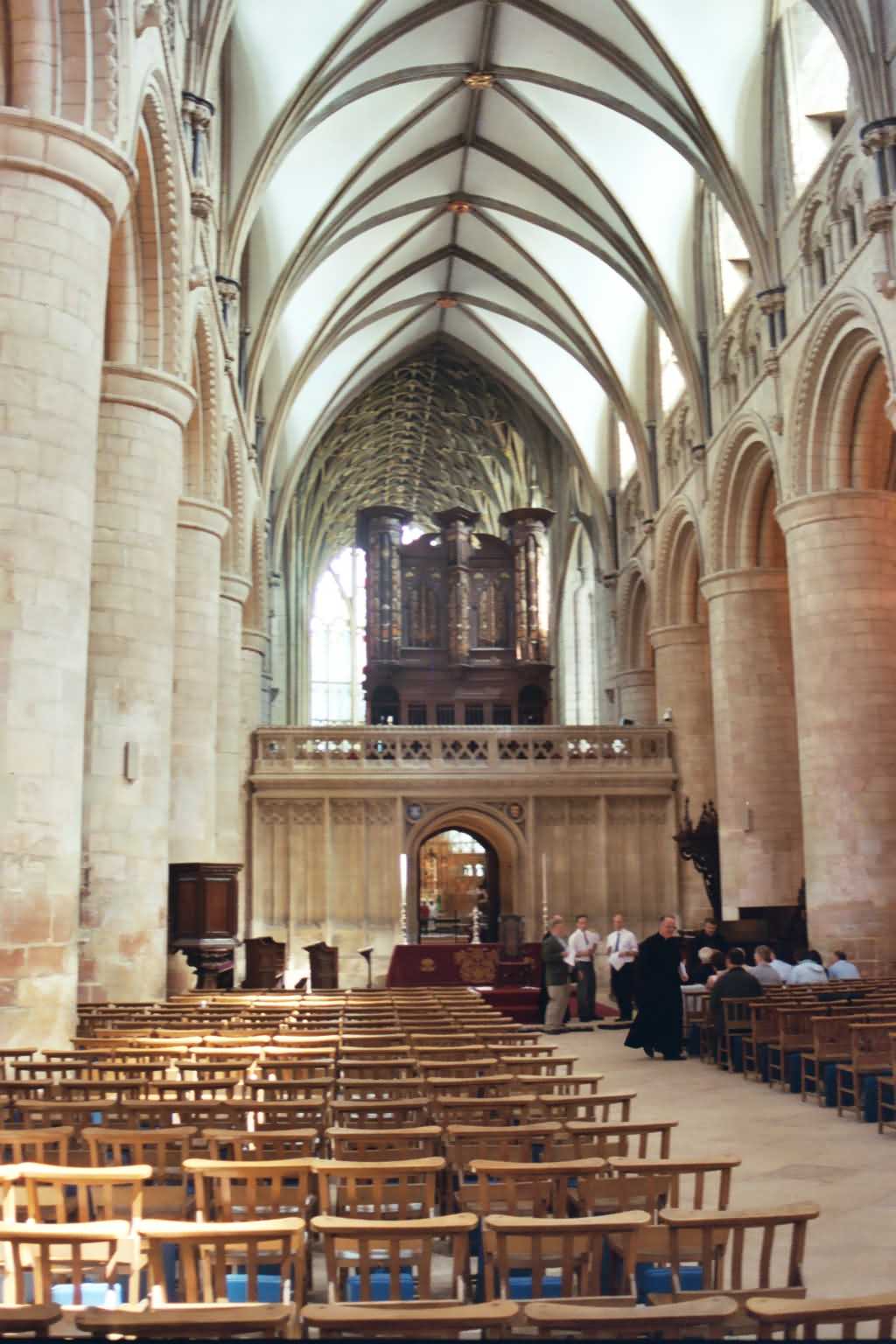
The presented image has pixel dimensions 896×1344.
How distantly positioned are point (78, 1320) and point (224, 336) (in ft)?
57.2

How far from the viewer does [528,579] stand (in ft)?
108

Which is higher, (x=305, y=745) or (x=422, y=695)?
(x=422, y=695)

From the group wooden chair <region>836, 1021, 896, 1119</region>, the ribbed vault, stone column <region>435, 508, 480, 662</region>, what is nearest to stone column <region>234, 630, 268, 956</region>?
stone column <region>435, 508, 480, 662</region>

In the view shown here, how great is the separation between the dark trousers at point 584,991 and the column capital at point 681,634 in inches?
421

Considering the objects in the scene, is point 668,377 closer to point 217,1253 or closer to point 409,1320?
point 217,1253

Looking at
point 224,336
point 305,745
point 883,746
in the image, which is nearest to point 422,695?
point 305,745

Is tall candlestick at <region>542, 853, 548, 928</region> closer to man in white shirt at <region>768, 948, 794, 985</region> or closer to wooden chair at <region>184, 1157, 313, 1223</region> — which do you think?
man in white shirt at <region>768, 948, 794, 985</region>

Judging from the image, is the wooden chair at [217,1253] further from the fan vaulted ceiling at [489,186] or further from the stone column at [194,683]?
the fan vaulted ceiling at [489,186]

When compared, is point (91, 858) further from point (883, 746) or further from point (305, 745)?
point (305, 745)

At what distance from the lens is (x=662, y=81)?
19500 mm

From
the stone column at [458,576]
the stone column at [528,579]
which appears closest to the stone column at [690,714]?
the stone column at [528,579]

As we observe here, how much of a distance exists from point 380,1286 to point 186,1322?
1.50 meters

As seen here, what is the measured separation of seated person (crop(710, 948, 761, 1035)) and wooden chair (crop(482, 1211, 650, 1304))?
749 cm

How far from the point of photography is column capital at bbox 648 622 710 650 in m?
25.2
